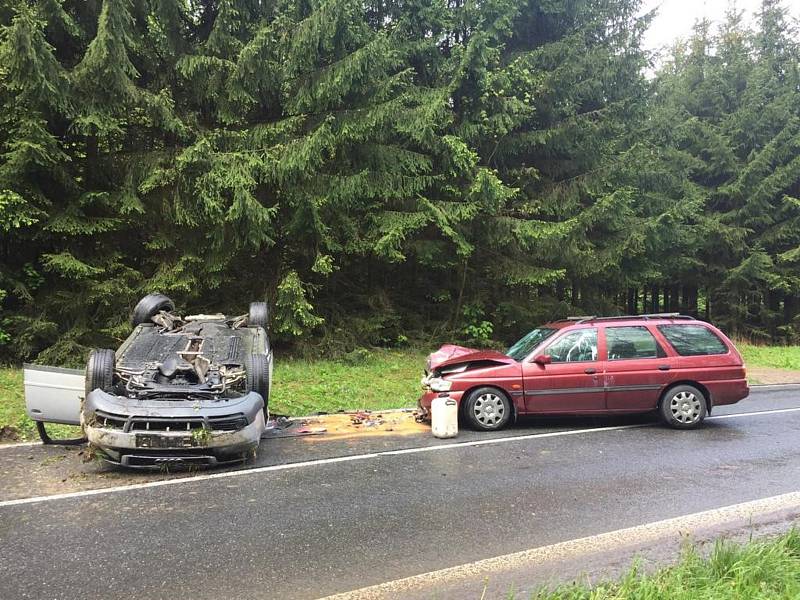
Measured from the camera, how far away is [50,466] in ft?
20.9

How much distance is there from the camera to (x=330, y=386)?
11.6m

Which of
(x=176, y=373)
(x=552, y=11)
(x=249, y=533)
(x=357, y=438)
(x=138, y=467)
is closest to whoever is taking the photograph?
(x=249, y=533)

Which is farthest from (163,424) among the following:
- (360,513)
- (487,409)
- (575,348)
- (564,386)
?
(575,348)

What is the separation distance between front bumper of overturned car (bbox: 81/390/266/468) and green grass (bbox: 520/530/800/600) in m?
3.83

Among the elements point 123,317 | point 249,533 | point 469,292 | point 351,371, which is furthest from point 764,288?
point 249,533

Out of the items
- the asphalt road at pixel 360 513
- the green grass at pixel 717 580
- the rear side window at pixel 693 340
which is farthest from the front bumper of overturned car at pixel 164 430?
the rear side window at pixel 693 340

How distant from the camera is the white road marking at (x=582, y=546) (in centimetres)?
358

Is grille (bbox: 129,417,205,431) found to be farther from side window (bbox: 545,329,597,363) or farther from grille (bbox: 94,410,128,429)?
side window (bbox: 545,329,597,363)

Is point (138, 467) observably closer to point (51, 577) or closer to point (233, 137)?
point (51, 577)

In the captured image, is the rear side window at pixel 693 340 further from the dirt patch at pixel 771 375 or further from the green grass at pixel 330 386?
the dirt patch at pixel 771 375

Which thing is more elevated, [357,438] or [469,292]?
[469,292]

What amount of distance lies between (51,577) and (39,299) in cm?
1100

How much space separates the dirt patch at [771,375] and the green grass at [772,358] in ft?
2.29

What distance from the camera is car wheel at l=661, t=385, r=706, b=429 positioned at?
8258 millimetres
